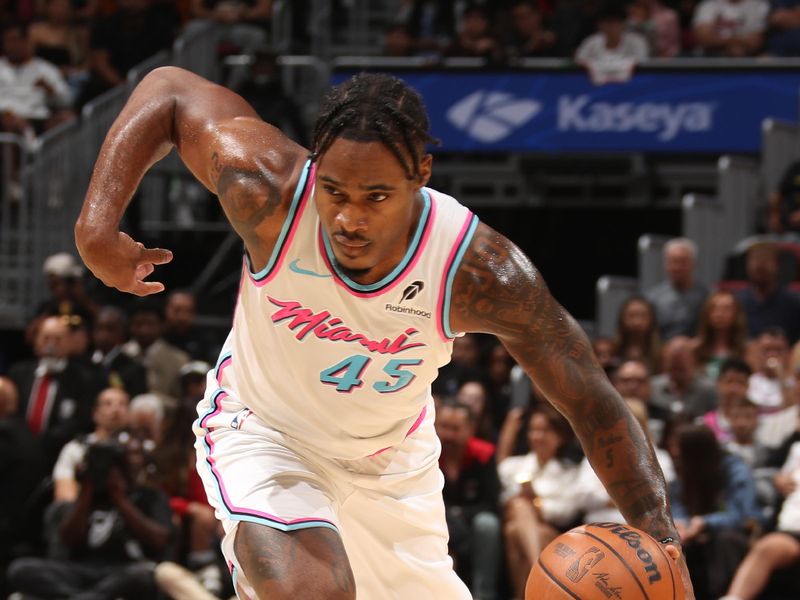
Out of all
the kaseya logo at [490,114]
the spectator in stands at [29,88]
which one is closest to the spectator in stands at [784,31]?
the kaseya logo at [490,114]

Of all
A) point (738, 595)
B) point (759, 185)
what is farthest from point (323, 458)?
point (759, 185)

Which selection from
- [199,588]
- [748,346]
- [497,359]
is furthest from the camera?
[497,359]

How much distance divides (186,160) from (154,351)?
7181 mm

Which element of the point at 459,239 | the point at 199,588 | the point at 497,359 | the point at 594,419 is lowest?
the point at 199,588

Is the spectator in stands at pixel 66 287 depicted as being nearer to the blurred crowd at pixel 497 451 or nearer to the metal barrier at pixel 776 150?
the blurred crowd at pixel 497 451

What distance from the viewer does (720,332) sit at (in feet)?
34.6

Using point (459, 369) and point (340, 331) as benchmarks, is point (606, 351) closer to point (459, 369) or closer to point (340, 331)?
point (459, 369)

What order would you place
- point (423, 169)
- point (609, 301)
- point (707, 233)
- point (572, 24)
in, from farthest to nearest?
1. point (572, 24)
2. point (707, 233)
3. point (609, 301)
4. point (423, 169)

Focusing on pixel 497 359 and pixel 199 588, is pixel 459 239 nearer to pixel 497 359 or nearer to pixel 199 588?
pixel 199 588

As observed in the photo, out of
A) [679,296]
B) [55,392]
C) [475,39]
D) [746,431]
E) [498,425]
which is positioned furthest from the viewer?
[475,39]

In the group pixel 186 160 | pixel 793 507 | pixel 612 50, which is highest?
pixel 612 50

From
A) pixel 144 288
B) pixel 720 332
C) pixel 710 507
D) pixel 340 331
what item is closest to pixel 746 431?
pixel 710 507

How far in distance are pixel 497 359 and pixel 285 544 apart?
7.48m

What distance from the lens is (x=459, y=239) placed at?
170 inches
